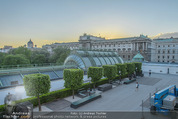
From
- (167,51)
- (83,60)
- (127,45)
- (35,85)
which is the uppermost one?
(127,45)

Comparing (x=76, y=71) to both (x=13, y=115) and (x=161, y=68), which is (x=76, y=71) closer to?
(x=13, y=115)

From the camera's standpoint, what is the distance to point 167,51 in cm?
9731

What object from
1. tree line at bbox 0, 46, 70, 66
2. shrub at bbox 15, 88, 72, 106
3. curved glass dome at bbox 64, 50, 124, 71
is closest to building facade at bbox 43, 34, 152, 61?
tree line at bbox 0, 46, 70, 66

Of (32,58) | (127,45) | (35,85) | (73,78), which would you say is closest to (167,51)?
(127,45)

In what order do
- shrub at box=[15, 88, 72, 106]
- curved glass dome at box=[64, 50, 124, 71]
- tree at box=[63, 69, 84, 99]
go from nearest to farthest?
shrub at box=[15, 88, 72, 106]
tree at box=[63, 69, 84, 99]
curved glass dome at box=[64, 50, 124, 71]

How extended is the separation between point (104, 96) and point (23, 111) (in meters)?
14.6

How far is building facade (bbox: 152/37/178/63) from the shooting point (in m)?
93.6

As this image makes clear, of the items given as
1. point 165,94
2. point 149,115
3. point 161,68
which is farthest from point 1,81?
point 161,68

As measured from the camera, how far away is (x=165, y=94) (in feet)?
58.6

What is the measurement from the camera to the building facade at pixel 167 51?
307ft

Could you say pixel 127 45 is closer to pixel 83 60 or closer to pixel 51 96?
pixel 83 60

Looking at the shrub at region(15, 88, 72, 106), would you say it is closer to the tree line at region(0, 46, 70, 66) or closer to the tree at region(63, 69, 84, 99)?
the tree at region(63, 69, 84, 99)

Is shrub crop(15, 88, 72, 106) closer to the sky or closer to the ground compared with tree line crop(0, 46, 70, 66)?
closer to the ground

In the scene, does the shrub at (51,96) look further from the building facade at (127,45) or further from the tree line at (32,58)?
the building facade at (127,45)
